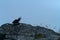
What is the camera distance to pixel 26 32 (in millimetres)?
12305

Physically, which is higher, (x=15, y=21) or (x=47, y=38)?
(x=15, y=21)

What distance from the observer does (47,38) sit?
12453mm

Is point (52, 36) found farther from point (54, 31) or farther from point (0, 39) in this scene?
point (0, 39)

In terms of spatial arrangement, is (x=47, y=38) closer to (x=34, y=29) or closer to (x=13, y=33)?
(x=34, y=29)

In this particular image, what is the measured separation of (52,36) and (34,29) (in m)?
0.94

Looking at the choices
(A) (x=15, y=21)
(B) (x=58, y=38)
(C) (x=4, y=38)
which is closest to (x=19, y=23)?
(A) (x=15, y=21)

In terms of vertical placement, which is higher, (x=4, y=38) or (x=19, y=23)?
(x=19, y=23)

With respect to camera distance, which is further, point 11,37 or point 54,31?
point 54,31

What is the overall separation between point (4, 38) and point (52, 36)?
7.70ft

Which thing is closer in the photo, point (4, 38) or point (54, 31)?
point (4, 38)

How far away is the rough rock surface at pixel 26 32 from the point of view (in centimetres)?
1219

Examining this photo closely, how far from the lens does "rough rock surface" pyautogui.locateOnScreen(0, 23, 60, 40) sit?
12.2m

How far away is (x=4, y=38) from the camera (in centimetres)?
1212

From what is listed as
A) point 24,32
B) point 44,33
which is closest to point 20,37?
point 24,32
